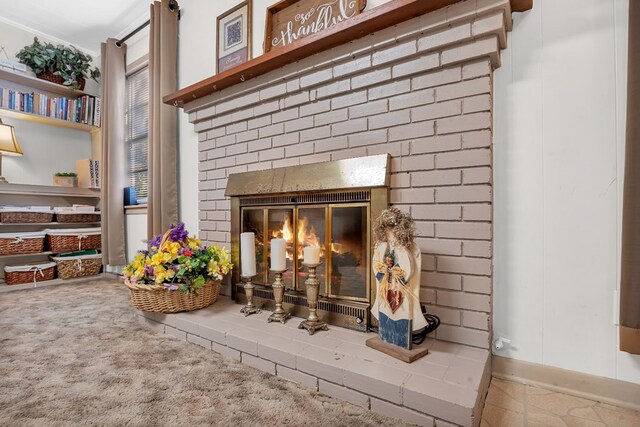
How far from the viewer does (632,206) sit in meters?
1.03

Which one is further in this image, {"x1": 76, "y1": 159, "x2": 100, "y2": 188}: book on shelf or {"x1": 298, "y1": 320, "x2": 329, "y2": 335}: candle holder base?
{"x1": 76, "y1": 159, "x2": 100, "y2": 188}: book on shelf

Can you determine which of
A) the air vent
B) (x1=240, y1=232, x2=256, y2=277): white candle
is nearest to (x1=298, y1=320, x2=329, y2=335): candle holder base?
(x1=240, y1=232, x2=256, y2=277): white candle

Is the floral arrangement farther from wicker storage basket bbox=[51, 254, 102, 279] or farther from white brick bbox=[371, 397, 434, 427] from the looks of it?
wicker storage basket bbox=[51, 254, 102, 279]

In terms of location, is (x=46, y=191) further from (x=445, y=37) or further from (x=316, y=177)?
(x=445, y=37)

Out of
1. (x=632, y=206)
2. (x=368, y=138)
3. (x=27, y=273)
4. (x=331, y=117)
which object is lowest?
(x=27, y=273)

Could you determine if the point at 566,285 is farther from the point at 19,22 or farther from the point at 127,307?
the point at 19,22

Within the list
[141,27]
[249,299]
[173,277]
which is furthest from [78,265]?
[249,299]

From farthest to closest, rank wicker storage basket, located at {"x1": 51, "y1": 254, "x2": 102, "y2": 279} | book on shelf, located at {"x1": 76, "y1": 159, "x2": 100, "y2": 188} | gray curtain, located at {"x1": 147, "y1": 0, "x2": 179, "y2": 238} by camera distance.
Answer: book on shelf, located at {"x1": 76, "y1": 159, "x2": 100, "y2": 188} → wicker storage basket, located at {"x1": 51, "y1": 254, "x2": 102, "y2": 279} → gray curtain, located at {"x1": 147, "y1": 0, "x2": 179, "y2": 238}

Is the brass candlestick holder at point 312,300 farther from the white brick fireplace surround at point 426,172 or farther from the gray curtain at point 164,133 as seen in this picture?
the gray curtain at point 164,133

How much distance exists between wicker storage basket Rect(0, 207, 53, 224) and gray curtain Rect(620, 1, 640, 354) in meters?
4.24

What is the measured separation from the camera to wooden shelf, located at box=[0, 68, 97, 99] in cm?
297

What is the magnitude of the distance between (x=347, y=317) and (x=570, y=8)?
1542mm

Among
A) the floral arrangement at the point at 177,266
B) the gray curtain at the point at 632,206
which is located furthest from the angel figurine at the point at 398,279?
the floral arrangement at the point at 177,266

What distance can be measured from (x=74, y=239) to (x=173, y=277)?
2302 millimetres
